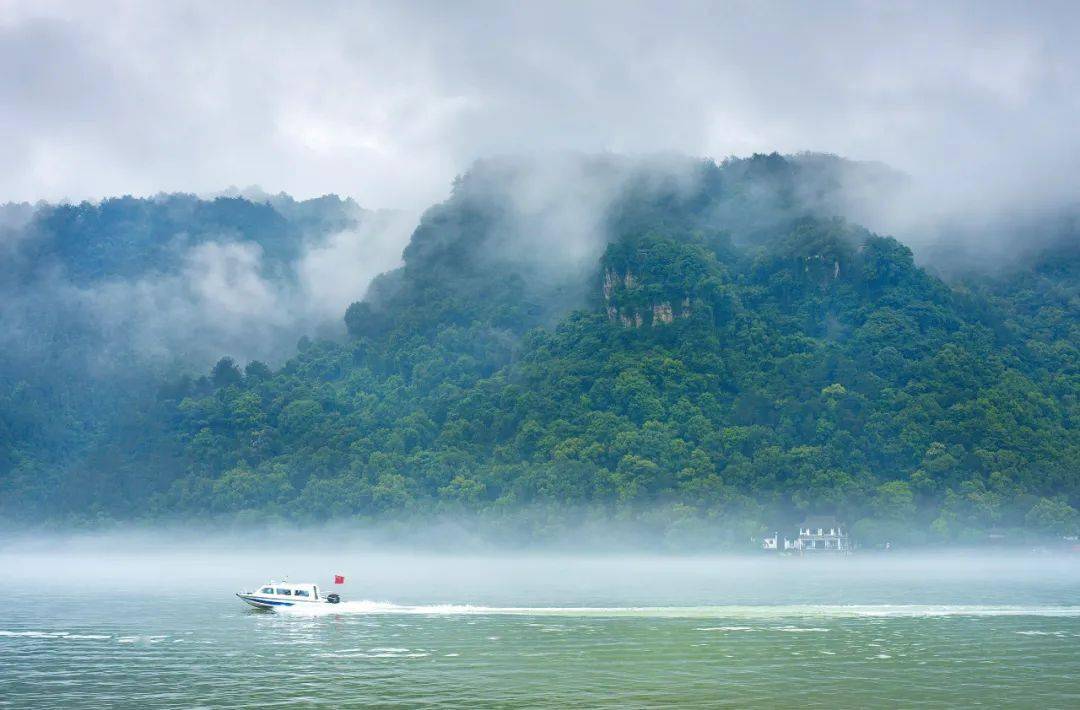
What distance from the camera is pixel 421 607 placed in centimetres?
8281

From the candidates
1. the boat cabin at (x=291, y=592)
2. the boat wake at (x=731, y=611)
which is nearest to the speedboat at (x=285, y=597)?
the boat cabin at (x=291, y=592)

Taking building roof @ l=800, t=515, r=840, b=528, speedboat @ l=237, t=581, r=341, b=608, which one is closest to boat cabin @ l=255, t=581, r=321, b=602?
speedboat @ l=237, t=581, r=341, b=608

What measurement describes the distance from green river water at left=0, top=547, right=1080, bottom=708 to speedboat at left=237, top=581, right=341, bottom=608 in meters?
1.00

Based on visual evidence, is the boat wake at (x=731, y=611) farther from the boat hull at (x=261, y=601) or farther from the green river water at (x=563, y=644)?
the boat hull at (x=261, y=601)

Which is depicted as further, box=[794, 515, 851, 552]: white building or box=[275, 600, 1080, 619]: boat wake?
box=[794, 515, 851, 552]: white building

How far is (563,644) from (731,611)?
18503mm

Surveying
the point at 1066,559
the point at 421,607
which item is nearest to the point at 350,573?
the point at 421,607

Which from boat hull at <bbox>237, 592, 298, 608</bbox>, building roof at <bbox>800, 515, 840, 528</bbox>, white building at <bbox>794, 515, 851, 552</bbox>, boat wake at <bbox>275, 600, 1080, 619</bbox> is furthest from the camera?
building roof at <bbox>800, 515, 840, 528</bbox>

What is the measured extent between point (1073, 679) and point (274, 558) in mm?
144556

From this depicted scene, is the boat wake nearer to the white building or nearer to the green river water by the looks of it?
the green river water

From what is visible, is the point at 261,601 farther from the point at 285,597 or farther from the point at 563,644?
the point at 563,644

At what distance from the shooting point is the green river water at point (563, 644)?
48250 millimetres

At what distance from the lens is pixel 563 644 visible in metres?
63.1

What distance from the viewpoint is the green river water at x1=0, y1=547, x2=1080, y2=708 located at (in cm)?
4825
